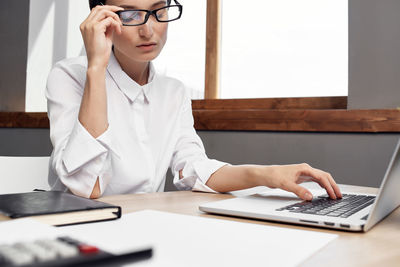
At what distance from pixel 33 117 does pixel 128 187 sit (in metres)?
1.39

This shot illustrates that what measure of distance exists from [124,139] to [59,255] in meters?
0.87

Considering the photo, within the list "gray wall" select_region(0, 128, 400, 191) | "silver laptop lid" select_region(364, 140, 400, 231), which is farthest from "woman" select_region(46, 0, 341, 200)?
"gray wall" select_region(0, 128, 400, 191)

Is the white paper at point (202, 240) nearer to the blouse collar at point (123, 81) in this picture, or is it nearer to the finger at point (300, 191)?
the finger at point (300, 191)

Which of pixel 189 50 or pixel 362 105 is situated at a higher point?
pixel 189 50

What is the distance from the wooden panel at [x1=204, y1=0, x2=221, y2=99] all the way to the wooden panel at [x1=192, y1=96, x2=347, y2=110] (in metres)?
0.06

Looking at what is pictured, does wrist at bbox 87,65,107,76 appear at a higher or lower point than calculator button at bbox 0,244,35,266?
higher

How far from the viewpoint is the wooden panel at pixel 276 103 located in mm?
1663

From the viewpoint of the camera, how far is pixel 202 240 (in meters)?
0.43

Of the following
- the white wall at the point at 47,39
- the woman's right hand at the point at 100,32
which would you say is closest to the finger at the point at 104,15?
the woman's right hand at the point at 100,32

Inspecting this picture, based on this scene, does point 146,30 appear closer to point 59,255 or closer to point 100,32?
point 100,32

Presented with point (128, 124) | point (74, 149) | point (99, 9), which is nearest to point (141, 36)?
point (99, 9)

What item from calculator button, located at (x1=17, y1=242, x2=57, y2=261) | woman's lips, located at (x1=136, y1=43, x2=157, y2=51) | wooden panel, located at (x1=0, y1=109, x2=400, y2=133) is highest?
woman's lips, located at (x1=136, y1=43, x2=157, y2=51)

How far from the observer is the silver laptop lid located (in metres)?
0.49

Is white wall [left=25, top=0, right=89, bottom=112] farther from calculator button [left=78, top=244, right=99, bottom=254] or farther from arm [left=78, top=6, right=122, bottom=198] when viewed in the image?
calculator button [left=78, top=244, right=99, bottom=254]
